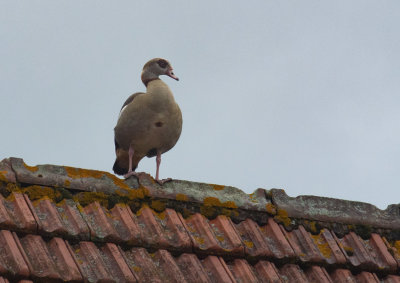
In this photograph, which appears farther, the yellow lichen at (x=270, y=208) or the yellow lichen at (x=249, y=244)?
the yellow lichen at (x=270, y=208)

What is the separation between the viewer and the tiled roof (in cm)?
500

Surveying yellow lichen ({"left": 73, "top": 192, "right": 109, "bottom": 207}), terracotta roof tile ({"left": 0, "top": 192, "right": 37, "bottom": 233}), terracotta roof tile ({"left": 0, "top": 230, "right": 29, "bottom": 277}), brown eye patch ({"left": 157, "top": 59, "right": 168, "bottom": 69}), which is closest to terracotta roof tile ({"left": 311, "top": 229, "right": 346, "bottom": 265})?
yellow lichen ({"left": 73, "top": 192, "right": 109, "bottom": 207})

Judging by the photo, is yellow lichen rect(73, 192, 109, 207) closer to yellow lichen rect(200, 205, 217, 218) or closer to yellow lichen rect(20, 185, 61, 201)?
yellow lichen rect(20, 185, 61, 201)

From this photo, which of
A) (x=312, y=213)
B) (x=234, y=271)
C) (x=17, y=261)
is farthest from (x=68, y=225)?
(x=312, y=213)

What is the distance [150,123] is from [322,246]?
6.14ft

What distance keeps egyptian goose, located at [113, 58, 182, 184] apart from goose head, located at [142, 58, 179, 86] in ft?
0.57

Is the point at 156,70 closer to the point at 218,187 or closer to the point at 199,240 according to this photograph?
the point at 218,187

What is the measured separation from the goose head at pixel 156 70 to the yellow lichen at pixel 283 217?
221 cm

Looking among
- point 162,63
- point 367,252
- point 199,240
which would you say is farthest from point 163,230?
point 162,63

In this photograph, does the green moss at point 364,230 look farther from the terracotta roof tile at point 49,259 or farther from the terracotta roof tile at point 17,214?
the terracotta roof tile at point 17,214

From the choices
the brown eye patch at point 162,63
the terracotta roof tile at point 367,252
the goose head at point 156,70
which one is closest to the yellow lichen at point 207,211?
the terracotta roof tile at point 367,252

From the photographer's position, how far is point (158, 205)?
19.1 feet

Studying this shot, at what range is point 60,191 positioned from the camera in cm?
553

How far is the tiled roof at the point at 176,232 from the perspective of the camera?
500 centimetres
